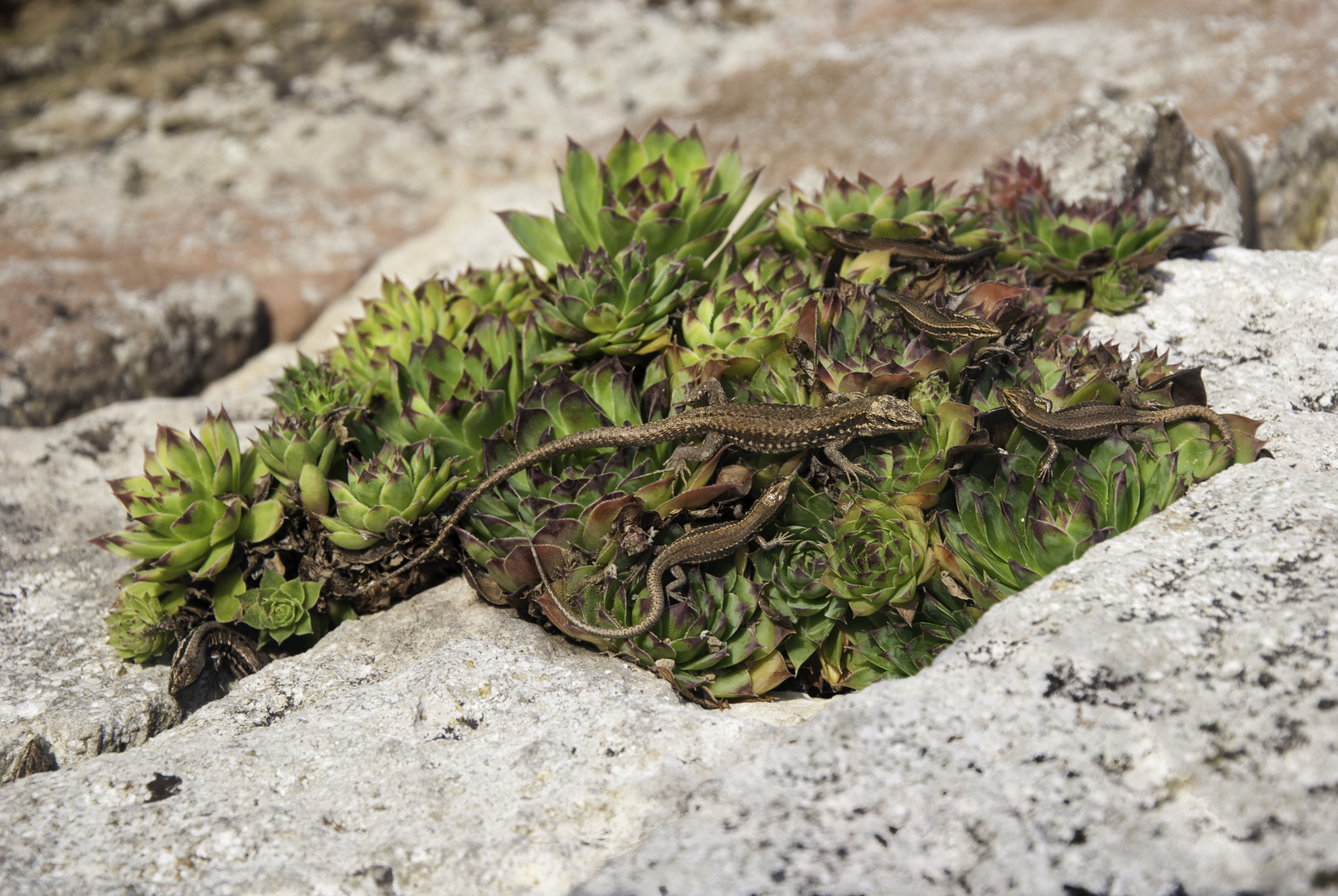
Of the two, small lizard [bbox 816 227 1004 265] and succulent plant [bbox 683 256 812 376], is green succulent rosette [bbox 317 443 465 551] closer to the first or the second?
succulent plant [bbox 683 256 812 376]

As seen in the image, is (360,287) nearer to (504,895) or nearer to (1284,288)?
(504,895)

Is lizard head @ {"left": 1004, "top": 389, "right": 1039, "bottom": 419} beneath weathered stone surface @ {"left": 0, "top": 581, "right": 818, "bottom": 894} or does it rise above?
above

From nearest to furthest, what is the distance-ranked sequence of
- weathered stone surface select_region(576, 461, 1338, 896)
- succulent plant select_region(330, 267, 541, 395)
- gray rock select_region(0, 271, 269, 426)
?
weathered stone surface select_region(576, 461, 1338, 896), succulent plant select_region(330, 267, 541, 395), gray rock select_region(0, 271, 269, 426)

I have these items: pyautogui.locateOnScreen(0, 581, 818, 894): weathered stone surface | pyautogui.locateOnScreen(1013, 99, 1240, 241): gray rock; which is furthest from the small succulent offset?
pyautogui.locateOnScreen(1013, 99, 1240, 241): gray rock

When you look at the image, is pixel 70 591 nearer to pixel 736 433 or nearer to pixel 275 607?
pixel 275 607

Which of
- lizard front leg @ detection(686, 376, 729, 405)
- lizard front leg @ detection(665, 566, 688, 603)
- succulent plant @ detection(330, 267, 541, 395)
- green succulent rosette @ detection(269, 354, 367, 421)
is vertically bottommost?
lizard front leg @ detection(665, 566, 688, 603)

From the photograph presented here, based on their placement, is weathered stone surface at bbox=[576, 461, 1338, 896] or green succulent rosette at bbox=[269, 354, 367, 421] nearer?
weathered stone surface at bbox=[576, 461, 1338, 896]

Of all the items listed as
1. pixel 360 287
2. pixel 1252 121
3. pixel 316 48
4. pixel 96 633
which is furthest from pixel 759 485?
pixel 316 48
